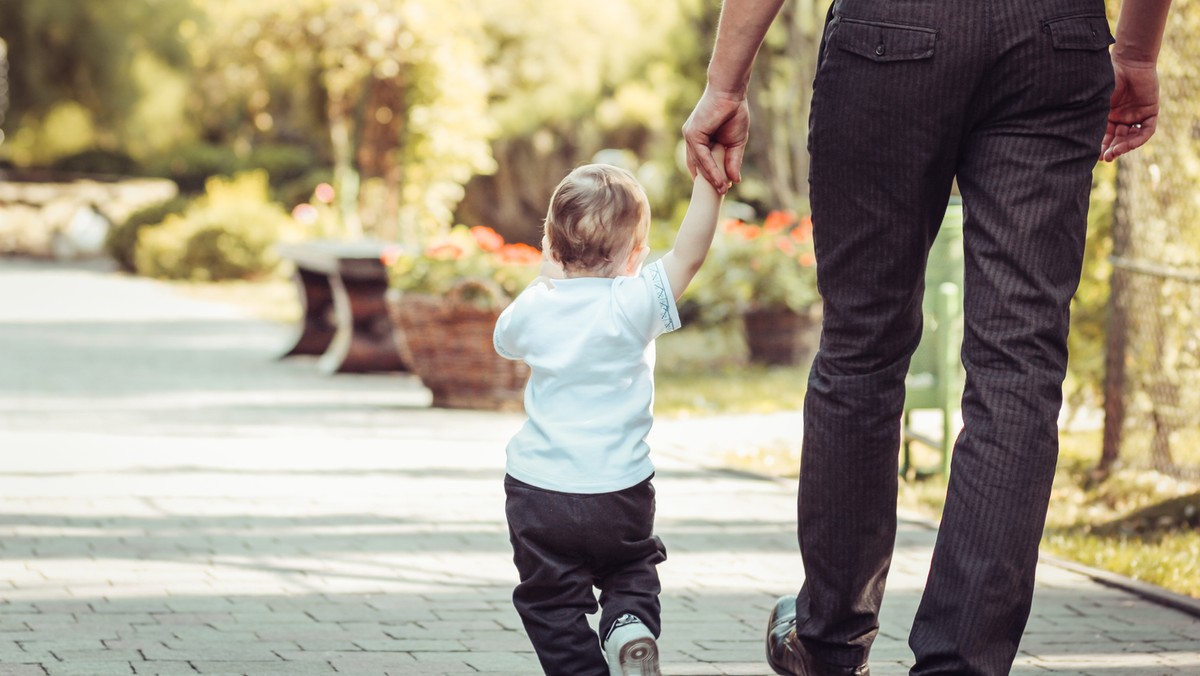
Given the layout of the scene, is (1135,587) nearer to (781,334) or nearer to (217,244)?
(781,334)

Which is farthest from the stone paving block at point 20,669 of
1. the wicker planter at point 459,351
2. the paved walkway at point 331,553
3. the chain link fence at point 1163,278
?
the wicker planter at point 459,351

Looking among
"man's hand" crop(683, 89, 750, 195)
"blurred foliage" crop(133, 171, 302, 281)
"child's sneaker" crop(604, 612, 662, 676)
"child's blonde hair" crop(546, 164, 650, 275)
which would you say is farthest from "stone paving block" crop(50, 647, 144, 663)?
"blurred foliage" crop(133, 171, 302, 281)

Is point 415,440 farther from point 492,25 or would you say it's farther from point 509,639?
point 492,25

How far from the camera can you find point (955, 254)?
19.9 ft

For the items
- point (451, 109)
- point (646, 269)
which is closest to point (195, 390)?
point (646, 269)

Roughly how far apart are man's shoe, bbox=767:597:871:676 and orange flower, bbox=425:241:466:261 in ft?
19.0

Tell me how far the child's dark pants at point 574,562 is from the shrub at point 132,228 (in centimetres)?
1995

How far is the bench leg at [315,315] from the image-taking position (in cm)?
1121

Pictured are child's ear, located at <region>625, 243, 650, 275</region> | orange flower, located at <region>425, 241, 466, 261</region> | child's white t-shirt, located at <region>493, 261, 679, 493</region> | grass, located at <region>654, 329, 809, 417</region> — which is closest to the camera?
child's white t-shirt, located at <region>493, 261, 679, 493</region>

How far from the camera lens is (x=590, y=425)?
9.18 ft

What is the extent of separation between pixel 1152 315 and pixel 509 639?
3.11m

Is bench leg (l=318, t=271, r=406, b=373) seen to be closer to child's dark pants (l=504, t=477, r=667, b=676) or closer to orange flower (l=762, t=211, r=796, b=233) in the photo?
orange flower (l=762, t=211, r=796, b=233)

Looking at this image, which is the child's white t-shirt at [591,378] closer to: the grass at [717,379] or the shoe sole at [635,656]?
the shoe sole at [635,656]

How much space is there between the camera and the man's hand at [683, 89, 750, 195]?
105 inches
